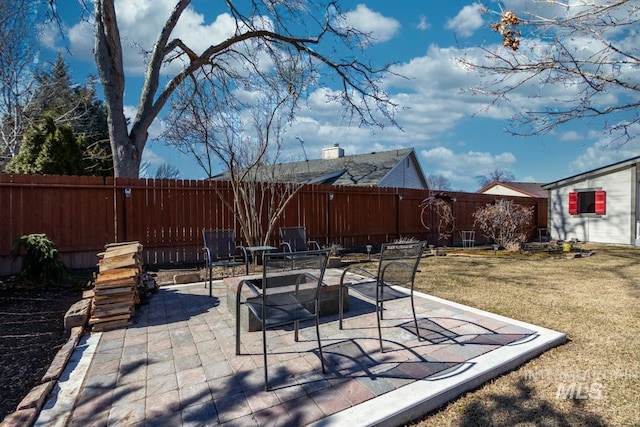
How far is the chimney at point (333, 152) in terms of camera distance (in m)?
21.7

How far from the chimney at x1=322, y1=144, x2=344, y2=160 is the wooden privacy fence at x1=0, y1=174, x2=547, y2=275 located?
11875 millimetres

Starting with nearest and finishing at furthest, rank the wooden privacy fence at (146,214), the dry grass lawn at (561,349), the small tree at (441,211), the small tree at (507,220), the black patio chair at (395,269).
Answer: the dry grass lawn at (561,349), the black patio chair at (395,269), the wooden privacy fence at (146,214), the small tree at (507,220), the small tree at (441,211)

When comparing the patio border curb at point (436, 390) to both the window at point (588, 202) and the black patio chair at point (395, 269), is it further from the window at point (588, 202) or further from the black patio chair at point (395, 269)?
the window at point (588, 202)

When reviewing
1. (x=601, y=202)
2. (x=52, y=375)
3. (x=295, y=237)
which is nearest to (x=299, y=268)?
(x=52, y=375)

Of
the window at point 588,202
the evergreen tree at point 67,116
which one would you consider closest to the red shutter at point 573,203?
the window at point 588,202

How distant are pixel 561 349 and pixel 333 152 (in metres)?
19.7

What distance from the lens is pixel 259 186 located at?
804 cm

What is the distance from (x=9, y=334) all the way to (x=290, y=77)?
21.9 feet

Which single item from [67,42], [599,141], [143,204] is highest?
[67,42]

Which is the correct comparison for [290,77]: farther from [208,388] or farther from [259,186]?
[208,388]

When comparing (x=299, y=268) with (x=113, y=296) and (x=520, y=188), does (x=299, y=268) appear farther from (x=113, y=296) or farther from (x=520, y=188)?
(x=520, y=188)

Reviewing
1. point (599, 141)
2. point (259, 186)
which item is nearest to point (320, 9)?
point (259, 186)

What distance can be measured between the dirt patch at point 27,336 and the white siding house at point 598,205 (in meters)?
15.9

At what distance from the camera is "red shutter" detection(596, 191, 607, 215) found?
12.7 meters
